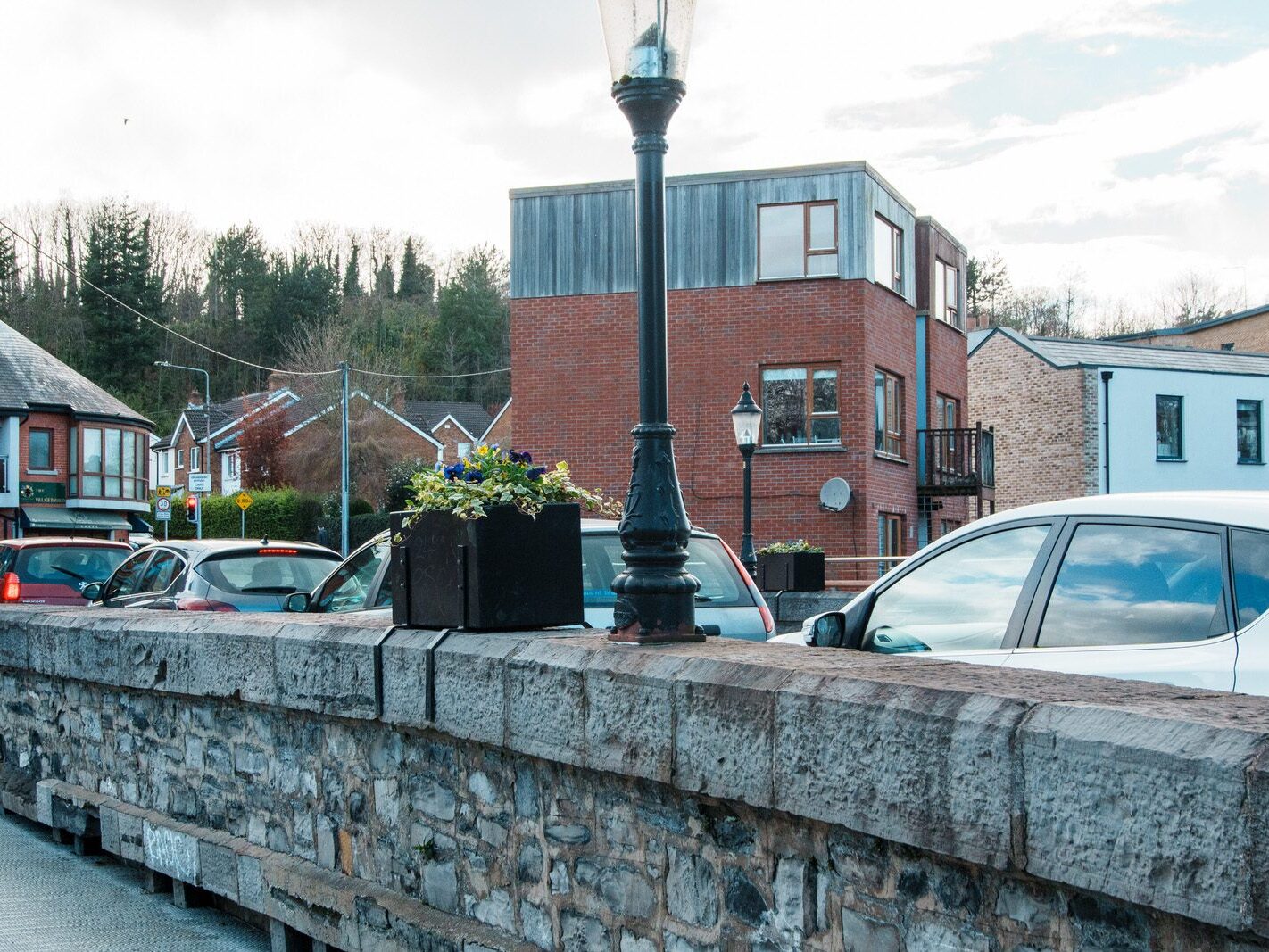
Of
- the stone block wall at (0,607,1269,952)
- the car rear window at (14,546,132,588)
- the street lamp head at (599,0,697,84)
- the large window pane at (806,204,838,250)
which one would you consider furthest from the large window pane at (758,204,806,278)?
the street lamp head at (599,0,697,84)

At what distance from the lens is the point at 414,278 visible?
8112 centimetres

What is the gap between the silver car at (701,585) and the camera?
7.89m

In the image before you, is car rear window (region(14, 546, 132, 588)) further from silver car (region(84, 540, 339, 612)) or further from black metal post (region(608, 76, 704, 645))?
black metal post (region(608, 76, 704, 645))

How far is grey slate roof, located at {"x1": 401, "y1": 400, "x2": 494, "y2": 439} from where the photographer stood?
71688mm

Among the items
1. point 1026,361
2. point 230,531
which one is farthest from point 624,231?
point 230,531

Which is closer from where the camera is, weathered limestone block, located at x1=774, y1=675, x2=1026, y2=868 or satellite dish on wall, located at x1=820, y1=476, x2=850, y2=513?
weathered limestone block, located at x1=774, y1=675, x2=1026, y2=868

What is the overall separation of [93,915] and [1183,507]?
5359 millimetres

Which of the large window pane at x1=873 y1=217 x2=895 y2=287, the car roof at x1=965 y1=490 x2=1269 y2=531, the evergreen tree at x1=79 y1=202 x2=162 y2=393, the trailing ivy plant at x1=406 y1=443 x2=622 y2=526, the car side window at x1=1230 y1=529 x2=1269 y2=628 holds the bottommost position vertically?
the car side window at x1=1230 y1=529 x2=1269 y2=628

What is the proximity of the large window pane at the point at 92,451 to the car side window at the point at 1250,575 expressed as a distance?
186 feet

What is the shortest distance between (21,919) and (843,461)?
958 inches

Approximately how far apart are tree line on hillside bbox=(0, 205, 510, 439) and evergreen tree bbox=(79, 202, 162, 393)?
63 mm

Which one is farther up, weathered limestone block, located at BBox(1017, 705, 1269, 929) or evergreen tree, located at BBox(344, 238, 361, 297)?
evergreen tree, located at BBox(344, 238, 361, 297)

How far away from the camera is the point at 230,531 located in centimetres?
5797

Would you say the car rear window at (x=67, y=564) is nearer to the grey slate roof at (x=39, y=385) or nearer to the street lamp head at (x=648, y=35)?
the street lamp head at (x=648, y=35)
